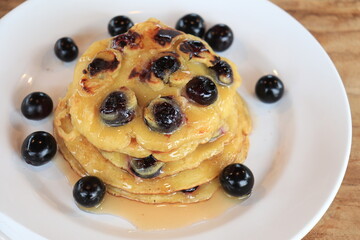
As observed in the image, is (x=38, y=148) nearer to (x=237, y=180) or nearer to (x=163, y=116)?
(x=163, y=116)

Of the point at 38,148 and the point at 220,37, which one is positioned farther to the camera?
the point at 220,37

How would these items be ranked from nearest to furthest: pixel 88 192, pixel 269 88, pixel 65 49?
pixel 88 192 → pixel 269 88 → pixel 65 49

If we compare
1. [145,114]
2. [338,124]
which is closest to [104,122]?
[145,114]

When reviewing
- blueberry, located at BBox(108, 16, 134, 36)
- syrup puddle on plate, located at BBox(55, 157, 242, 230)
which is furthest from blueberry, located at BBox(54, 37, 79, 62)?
syrup puddle on plate, located at BBox(55, 157, 242, 230)

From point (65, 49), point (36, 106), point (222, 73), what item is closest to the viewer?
point (222, 73)

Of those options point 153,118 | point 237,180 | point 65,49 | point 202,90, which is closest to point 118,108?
point 153,118

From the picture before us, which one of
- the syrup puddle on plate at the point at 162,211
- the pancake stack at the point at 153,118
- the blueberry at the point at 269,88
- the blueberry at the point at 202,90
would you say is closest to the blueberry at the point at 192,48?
the pancake stack at the point at 153,118

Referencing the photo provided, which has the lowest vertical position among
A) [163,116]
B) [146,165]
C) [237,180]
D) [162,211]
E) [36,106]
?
[162,211]
